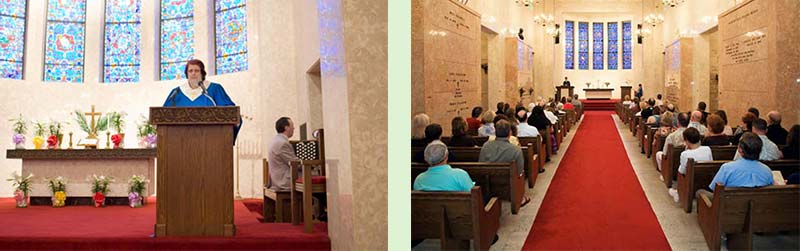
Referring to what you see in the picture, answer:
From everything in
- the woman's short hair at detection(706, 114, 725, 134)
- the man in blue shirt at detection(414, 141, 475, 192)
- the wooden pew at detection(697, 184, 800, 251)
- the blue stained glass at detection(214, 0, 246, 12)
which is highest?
the blue stained glass at detection(214, 0, 246, 12)

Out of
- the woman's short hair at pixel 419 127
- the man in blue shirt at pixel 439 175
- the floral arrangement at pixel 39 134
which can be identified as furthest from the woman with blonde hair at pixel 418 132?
the floral arrangement at pixel 39 134

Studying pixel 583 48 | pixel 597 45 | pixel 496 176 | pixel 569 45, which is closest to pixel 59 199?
pixel 496 176

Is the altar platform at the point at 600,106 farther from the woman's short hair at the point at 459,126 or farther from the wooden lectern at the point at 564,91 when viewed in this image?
the woman's short hair at the point at 459,126

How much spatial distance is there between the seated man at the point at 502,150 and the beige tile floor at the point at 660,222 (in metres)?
0.39

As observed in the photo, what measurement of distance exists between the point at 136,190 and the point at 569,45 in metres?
23.7

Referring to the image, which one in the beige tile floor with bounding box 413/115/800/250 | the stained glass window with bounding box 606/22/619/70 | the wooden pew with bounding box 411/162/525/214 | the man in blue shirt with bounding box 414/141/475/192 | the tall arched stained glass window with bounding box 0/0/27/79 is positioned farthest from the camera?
the stained glass window with bounding box 606/22/619/70

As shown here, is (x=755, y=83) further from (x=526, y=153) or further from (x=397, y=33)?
(x=397, y=33)

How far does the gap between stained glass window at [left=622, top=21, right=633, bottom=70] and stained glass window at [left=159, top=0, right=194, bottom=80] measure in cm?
2100

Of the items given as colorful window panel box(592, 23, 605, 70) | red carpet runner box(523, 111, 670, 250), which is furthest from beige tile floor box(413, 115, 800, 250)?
colorful window panel box(592, 23, 605, 70)

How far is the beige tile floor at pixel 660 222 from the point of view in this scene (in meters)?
5.46

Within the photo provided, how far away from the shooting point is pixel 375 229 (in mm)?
4746

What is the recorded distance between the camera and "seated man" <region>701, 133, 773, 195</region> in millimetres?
5164

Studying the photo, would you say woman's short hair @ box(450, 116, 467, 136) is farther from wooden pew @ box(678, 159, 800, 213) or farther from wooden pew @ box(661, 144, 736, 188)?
wooden pew @ box(678, 159, 800, 213)

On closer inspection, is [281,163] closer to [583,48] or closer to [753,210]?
[753,210]
